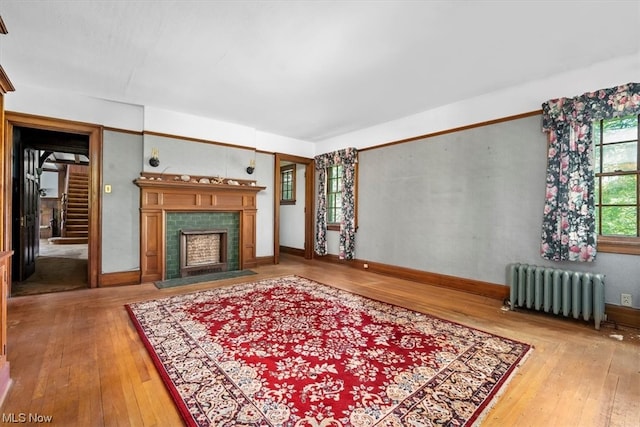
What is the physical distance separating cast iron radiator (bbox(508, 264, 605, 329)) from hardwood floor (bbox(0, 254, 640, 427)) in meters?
0.14

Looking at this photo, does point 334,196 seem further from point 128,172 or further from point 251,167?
point 128,172

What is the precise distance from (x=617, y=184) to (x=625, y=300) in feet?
3.91

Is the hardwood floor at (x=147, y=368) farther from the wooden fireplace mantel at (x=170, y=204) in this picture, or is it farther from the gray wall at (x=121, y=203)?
the wooden fireplace mantel at (x=170, y=204)

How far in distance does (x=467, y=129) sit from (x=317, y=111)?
2251mm

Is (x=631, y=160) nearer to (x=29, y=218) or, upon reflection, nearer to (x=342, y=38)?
(x=342, y=38)

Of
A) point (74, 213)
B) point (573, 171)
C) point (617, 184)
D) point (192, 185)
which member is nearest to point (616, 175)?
point (617, 184)

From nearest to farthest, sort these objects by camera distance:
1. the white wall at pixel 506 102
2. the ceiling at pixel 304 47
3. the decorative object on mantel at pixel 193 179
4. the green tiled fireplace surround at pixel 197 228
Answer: the ceiling at pixel 304 47 < the white wall at pixel 506 102 < the decorative object on mantel at pixel 193 179 < the green tiled fireplace surround at pixel 197 228

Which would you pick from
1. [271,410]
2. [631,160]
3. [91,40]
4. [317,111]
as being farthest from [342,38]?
[631,160]

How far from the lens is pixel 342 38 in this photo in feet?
8.95

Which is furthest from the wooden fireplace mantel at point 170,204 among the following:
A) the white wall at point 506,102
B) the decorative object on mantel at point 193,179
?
the white wall at point 506,102

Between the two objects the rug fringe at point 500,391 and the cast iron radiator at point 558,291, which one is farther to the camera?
the cast iron radiator at point 558,291

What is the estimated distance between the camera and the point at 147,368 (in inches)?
82.7

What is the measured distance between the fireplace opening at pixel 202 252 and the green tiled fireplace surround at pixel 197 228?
Result: 75 mm

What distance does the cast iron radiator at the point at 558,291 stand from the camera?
9.70ft
